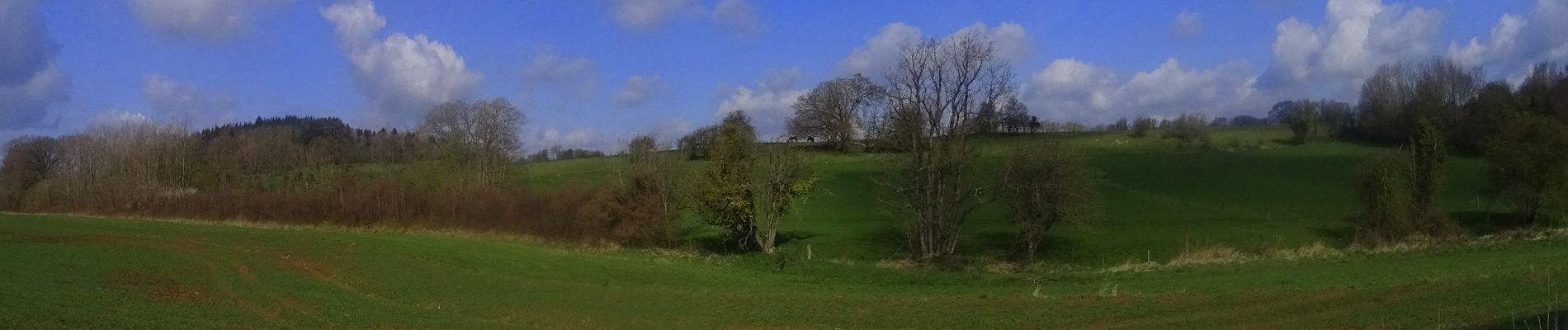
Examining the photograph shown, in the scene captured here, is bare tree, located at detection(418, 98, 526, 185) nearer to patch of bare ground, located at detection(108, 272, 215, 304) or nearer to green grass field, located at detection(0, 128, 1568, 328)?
green grass field, located at detection(0, 128, 1568, 328)

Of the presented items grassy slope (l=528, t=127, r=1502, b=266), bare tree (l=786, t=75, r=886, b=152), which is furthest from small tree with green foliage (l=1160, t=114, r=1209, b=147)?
bare tree (l=786, t=75, r=886, b=152)

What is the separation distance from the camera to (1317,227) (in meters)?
48.4

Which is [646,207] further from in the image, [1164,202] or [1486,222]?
[1486,222]

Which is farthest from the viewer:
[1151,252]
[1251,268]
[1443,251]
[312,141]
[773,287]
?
[312,141]

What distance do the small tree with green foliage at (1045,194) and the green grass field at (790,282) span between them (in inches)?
58.1

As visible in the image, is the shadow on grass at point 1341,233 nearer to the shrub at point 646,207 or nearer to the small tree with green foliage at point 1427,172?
the small tree with green foliage at point 1427,172

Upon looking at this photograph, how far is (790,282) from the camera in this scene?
3425 cm

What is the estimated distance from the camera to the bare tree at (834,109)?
85000 millimetres

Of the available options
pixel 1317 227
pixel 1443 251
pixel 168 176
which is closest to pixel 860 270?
pixel 1443 251

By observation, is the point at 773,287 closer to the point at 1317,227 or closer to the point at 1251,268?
the point at 1251,268

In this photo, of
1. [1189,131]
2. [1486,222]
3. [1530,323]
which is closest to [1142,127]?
[1189,131]

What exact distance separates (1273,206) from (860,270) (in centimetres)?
3395

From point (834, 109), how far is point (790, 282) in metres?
55.2

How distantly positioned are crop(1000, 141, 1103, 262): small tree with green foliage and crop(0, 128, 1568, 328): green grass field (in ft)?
4.84
